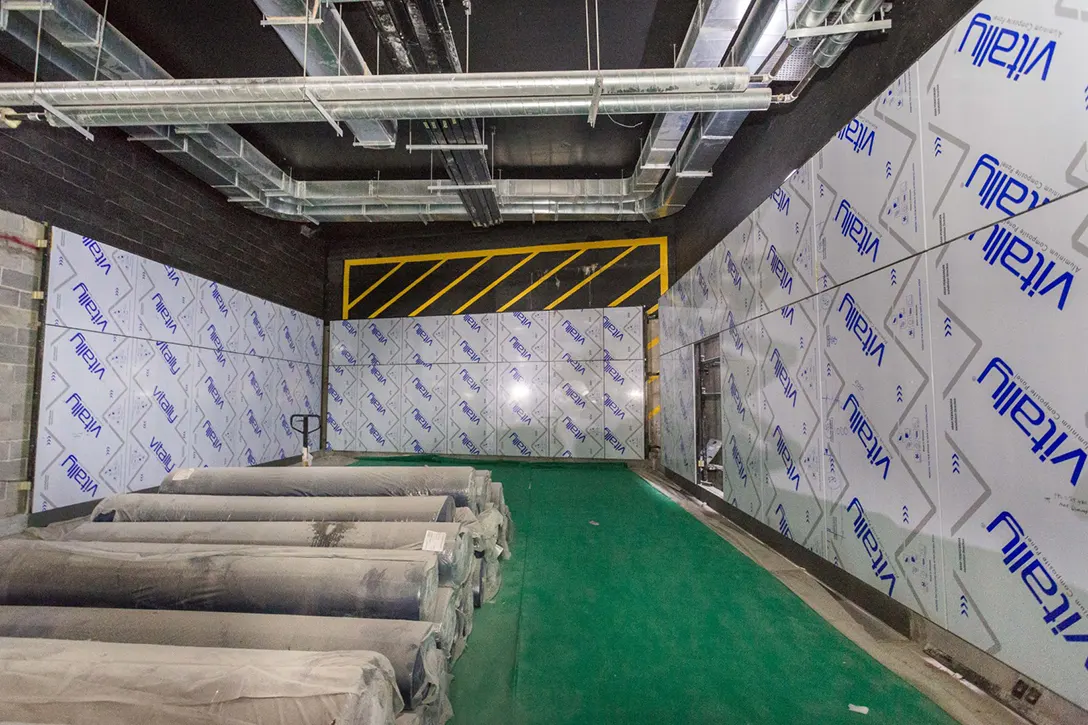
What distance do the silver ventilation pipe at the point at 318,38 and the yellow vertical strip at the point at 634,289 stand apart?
540 cm

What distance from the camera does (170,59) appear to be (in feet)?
13.9

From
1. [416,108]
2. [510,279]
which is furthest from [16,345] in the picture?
[510,279]

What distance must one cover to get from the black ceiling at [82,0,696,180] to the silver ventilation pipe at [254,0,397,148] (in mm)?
405

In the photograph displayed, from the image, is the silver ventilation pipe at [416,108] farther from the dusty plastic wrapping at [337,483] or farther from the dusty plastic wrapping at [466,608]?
the dusty plastic wrapping at [466,608]

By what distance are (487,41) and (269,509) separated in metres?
4.23

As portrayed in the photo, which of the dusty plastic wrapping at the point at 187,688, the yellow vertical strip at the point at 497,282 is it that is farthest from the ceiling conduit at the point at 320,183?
the dusty plastic wrapping at the point at 187,688

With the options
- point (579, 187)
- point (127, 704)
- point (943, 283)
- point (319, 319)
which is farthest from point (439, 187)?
point (127, 704)

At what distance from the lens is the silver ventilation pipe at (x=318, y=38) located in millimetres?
3045

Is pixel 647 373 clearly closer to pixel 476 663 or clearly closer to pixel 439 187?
pixel 439 187

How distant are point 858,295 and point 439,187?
16.7 feet

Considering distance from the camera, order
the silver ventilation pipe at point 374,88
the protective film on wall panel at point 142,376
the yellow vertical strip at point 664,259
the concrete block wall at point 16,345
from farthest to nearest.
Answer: the yellow vertical strip at point 664,259 < the protective film on wall panel at point 142,376 < the concrete block wall at point 16,345 < the silver ventilation pipe at point 374,88

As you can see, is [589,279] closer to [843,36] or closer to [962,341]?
[843,36]

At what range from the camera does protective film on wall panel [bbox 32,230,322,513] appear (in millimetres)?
4410

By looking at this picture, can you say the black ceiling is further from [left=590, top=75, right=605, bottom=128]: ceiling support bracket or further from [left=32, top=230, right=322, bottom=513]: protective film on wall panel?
[left=32, top=230, right=322, bottom=513]: protective film on wall panel
